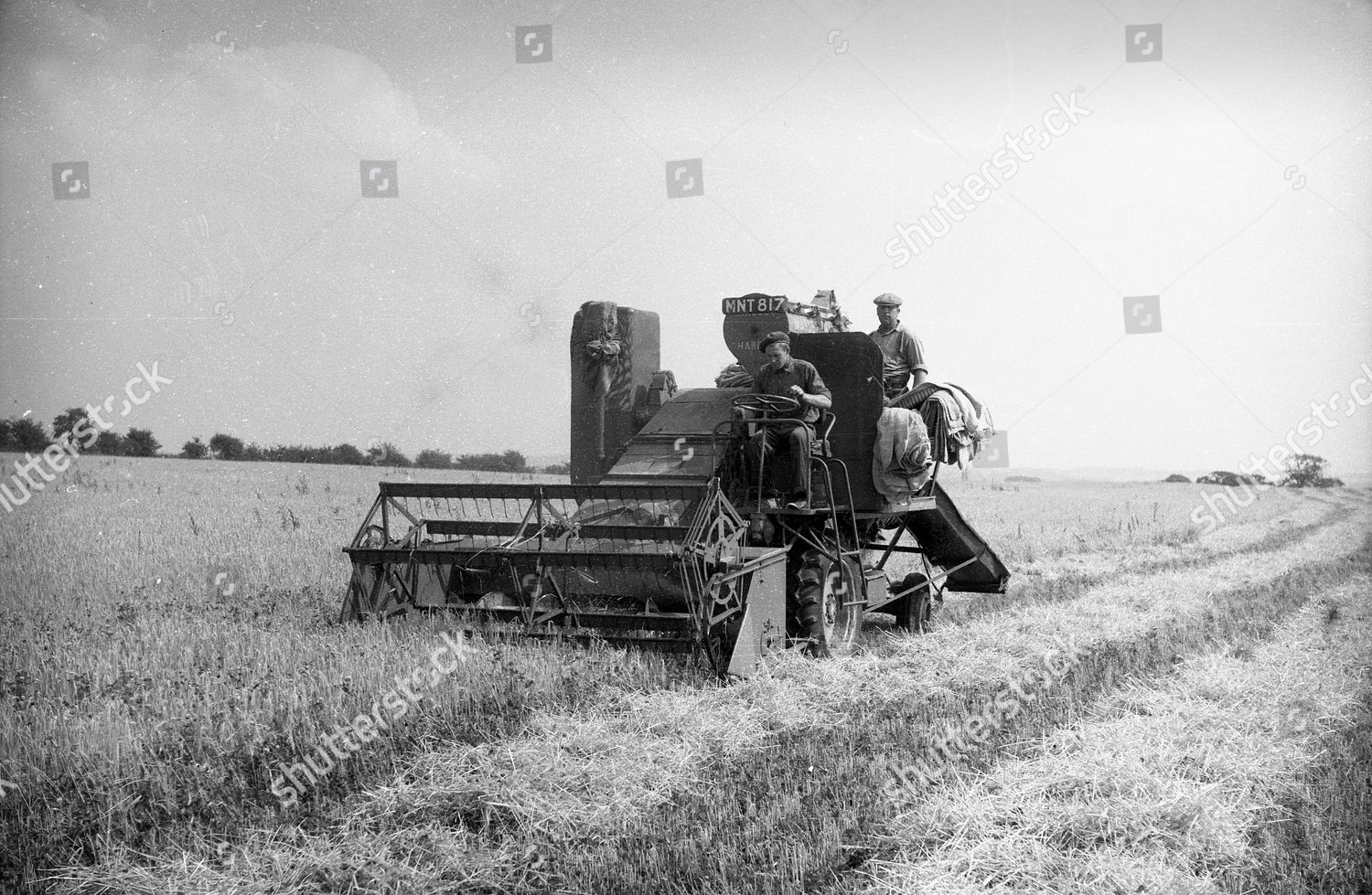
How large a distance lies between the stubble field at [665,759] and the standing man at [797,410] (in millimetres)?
1530

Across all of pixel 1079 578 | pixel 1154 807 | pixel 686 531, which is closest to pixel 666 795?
pixel 1154 807

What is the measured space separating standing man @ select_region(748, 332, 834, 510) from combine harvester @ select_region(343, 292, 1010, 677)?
13 centimetres

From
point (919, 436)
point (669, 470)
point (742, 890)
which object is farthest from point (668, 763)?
point (919, 436)

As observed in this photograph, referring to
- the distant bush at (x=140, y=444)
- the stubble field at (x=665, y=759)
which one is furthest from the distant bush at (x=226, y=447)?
the stubble field at (x=665, y=759)

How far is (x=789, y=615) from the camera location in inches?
330

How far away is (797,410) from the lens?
8594mm

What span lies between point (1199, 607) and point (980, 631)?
9.47ft

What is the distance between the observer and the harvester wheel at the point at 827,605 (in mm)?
8375

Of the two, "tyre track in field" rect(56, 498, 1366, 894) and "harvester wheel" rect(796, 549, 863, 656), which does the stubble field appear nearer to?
"tyre track in field" rect(56, 498, 1366, 894)

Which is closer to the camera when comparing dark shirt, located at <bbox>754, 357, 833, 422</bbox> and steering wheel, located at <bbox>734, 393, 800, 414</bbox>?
steering wheel, located at <bbox>734, 393, 800, 414</bbox>

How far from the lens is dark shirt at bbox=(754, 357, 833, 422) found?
8664 mm

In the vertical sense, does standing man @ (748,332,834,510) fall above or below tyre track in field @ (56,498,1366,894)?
above

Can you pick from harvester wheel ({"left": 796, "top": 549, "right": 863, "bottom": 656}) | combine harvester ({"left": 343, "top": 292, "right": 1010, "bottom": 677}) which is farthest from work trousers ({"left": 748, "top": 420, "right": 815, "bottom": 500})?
harvester wheel ({"left": 796, "top": 549, "right": 863, "bottom": 656})

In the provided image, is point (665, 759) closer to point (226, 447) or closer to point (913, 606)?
point (913, 606)
